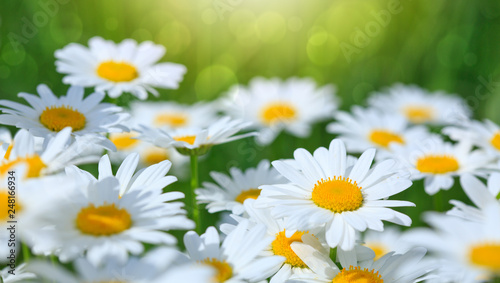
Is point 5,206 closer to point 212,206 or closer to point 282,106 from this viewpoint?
point 212,206

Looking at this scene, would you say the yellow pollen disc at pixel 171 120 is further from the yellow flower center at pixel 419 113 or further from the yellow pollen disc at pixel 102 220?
the yellow pollen disc at pixel 102 220

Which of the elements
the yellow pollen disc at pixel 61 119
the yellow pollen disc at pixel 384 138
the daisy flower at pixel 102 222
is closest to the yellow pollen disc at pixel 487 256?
the daisy flower at pixel 102 222

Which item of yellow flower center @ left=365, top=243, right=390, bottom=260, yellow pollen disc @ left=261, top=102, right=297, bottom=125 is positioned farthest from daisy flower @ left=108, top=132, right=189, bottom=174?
yellow flower center @ left=365, top=243, right=390, bottom=260

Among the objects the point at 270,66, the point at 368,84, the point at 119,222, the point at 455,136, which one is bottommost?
the point at 119,222

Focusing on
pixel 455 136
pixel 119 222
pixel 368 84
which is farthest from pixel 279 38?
pixel 119 222

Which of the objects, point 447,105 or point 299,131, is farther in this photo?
point 447,105

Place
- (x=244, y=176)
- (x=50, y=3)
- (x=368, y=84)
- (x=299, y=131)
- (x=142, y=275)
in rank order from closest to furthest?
(x=142, y=275) < (x=244, y=176) < (x=299, y=131) < (x=50, y=3) < (x=368, y=84)

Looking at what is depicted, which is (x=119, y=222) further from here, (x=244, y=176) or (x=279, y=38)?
(x=279, y=38)

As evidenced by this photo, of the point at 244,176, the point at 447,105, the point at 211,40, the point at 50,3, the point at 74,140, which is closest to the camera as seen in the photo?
the point at 74,140
